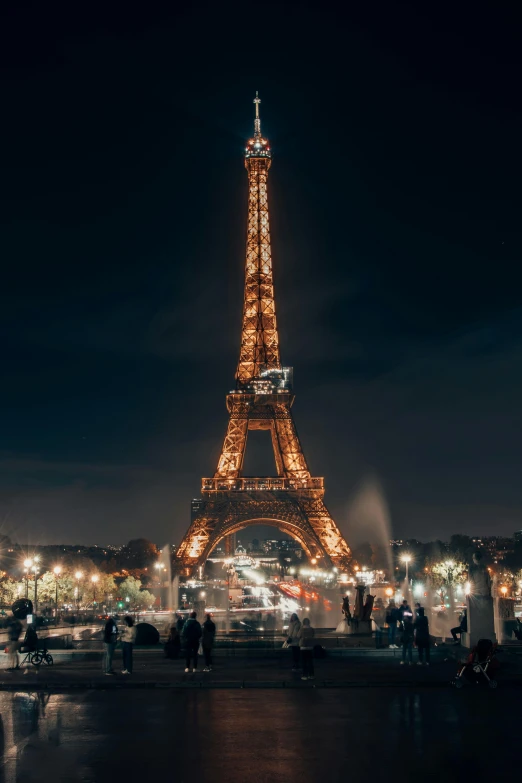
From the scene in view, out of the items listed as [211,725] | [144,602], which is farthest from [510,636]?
[144,602]

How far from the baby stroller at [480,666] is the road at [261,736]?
0.44 m

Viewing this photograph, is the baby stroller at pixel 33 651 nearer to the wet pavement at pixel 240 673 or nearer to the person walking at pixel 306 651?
the wet pavement at pixel 240 673

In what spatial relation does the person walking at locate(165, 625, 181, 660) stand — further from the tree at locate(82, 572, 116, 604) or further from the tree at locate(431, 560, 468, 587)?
the tree at locate(82, 572, 116, 604)

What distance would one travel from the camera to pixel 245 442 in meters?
94.9

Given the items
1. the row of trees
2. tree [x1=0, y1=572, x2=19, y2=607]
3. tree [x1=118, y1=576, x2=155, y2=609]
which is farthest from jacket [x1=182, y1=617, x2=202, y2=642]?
tree [x1=118, y1=576, x2=155, y2=609]

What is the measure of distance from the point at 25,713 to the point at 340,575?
7688cm

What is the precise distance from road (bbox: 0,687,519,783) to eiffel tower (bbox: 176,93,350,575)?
230 ft

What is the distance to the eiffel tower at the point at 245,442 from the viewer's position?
90688mm

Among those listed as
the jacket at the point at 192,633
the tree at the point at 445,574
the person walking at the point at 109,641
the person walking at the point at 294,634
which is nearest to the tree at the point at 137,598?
the tree at the point at 445,574

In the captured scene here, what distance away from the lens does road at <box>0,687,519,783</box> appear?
38.2 ft

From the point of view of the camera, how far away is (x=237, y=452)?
9369cm

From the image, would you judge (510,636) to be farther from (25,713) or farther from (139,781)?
(139,781)

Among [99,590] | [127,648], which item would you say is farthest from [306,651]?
[99,590]

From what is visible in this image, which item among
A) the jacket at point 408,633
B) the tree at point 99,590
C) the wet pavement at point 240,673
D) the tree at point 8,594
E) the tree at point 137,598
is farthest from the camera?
the tree at point 99,590
